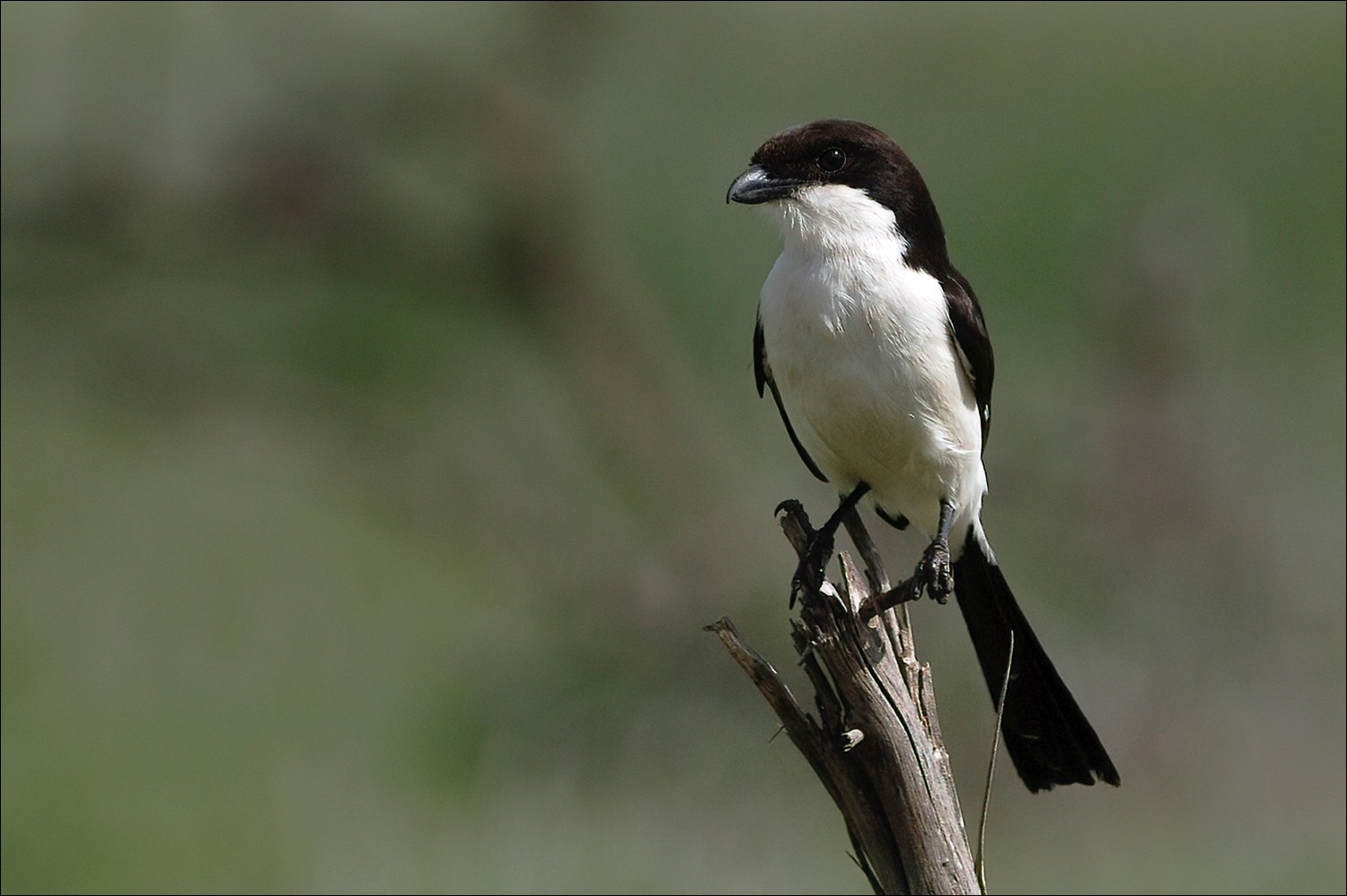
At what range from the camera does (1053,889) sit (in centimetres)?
613

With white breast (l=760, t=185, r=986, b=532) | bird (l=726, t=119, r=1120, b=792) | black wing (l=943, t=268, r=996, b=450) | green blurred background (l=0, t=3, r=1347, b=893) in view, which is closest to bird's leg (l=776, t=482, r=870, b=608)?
bird (l=726, t=119, r=1120, b=792)

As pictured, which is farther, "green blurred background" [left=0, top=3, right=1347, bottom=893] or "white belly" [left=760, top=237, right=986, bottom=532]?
"green blurred background" [left=0, top=3, right=1347, bottom=893]

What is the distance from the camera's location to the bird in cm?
330

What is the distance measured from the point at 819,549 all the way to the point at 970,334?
1.86 ft

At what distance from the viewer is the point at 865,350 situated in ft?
10.8

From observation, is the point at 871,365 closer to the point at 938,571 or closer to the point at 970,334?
the point at 970,334

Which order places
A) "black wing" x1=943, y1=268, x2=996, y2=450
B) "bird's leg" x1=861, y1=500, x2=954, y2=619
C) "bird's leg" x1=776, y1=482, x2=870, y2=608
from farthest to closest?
"black wing" x1=943, y1=268, x2=996, y2=450 → "bird's leg" x1=776, y1=482, x2=870, y2=608 → "bird's leg" x1=861, y1=500, x2=954, y2=619

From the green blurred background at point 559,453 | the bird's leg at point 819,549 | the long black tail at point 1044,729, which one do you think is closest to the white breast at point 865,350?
the bird's leg at point 819,549

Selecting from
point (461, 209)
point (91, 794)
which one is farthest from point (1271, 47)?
point (91, 794)

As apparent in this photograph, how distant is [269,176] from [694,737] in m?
5.10

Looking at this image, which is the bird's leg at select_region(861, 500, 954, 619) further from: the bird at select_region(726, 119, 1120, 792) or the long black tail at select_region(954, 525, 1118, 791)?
the long black tail at select_region(954, 525, 1118, 791)

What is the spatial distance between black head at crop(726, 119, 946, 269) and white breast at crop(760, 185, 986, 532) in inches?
1.4

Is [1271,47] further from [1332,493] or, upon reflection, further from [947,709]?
[947,709]

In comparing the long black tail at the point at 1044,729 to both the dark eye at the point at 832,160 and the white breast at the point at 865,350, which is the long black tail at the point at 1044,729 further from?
the dark eye at the point at 832,160
